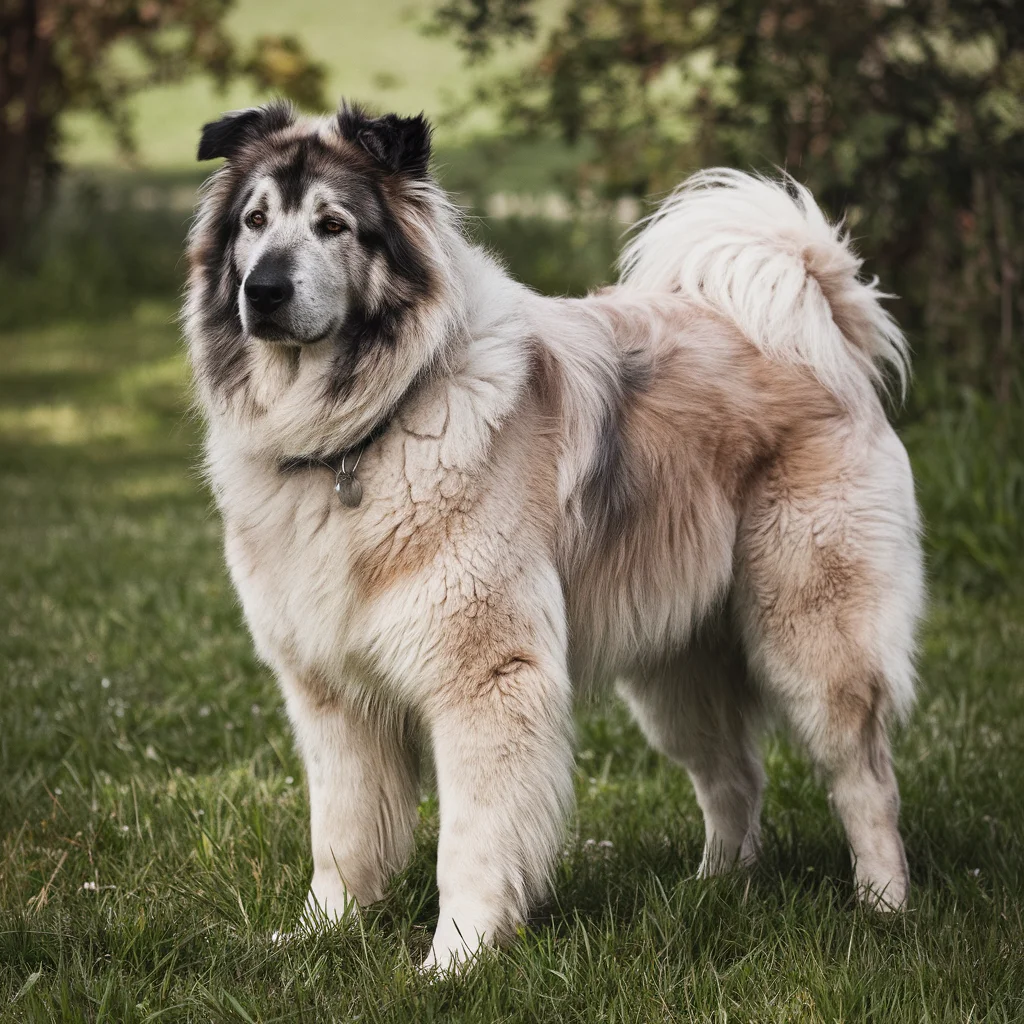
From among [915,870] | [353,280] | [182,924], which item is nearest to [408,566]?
[353,280]

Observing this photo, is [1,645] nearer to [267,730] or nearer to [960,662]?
[267,730]

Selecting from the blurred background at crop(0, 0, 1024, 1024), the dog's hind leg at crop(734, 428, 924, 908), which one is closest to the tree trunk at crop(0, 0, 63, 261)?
the blurred background at crop(0, 0, 1024, 1024)

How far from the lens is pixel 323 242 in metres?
3.08

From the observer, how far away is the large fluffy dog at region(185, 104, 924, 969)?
3.01 meters

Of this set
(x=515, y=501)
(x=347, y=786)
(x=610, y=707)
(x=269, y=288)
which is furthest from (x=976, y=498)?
(x=269, y=288)

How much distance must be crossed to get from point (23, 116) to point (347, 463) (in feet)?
44.4

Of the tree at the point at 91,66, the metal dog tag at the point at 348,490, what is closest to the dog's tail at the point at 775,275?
the metal dog tag at the point at 348,490

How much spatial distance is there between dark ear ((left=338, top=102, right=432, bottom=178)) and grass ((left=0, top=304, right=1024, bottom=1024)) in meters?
1.06

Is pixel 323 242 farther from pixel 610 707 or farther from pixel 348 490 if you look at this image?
pixel 610 707

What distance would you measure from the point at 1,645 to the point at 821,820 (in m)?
3.30

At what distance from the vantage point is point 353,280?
310cm

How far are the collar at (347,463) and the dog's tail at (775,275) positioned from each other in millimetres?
1139

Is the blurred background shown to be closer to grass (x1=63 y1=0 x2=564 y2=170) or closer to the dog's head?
the dog's head

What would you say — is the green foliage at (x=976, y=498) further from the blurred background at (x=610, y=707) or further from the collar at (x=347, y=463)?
the collar at (x=347, y=463)
